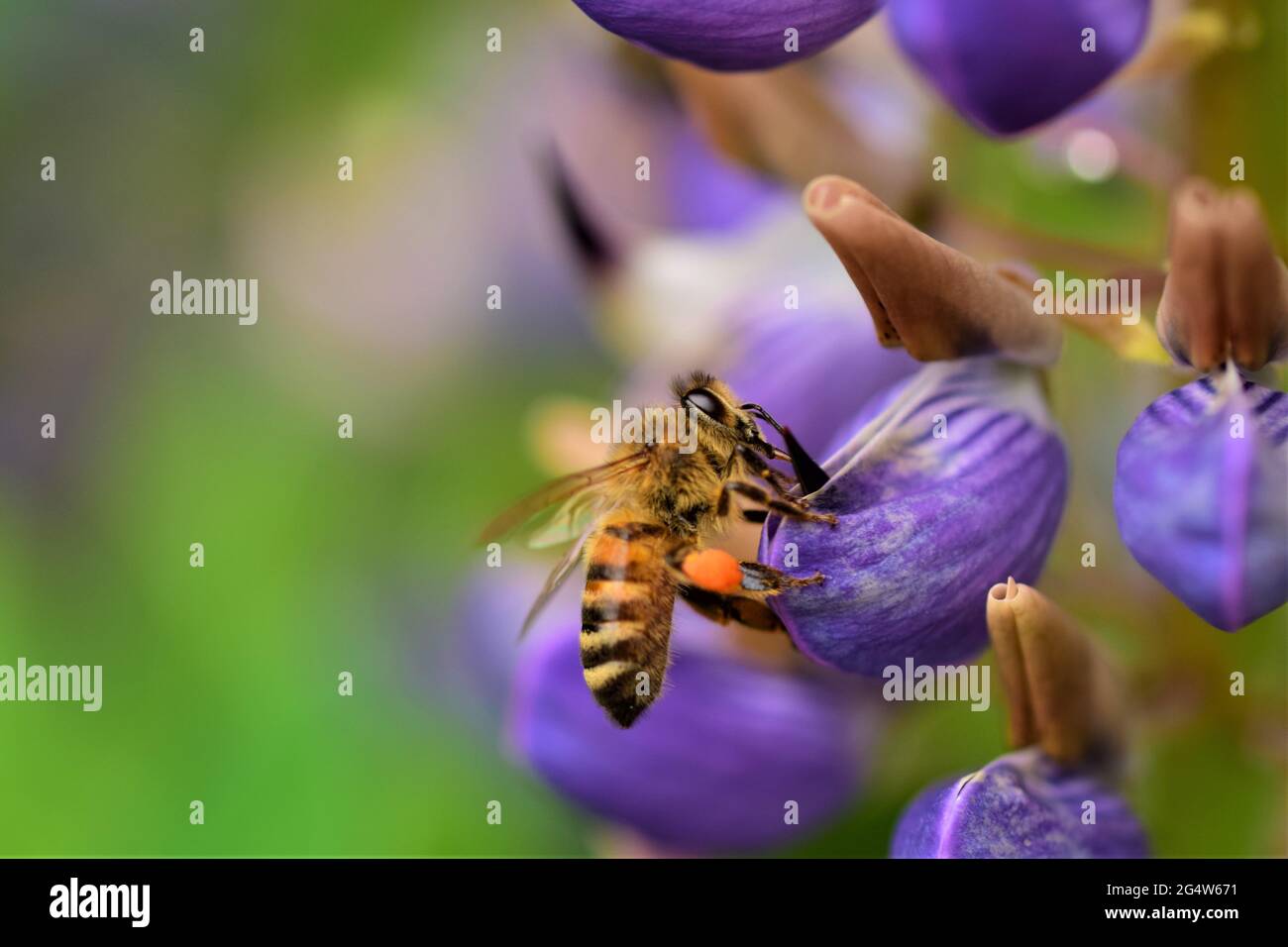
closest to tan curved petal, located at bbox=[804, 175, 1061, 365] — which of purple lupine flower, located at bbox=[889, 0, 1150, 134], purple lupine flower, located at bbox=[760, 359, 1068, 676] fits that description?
purple lupine flower, located at bbox=[760, 359, 1068, 676]

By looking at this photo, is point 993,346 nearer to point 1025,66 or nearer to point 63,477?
point 1025,66

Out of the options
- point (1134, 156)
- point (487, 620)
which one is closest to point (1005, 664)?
point (1134, 156)

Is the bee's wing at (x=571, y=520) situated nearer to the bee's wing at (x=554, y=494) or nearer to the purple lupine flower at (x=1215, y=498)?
the bee's wing at (x=554, y=494)

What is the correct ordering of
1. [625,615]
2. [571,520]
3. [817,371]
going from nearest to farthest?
1. [625,615]
2. [571,520]
3. [817,371]

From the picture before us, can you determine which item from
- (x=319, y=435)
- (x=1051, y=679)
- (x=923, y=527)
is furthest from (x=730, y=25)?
(x=319, y=435)

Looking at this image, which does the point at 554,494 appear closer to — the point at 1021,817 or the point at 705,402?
the point at 705,402
